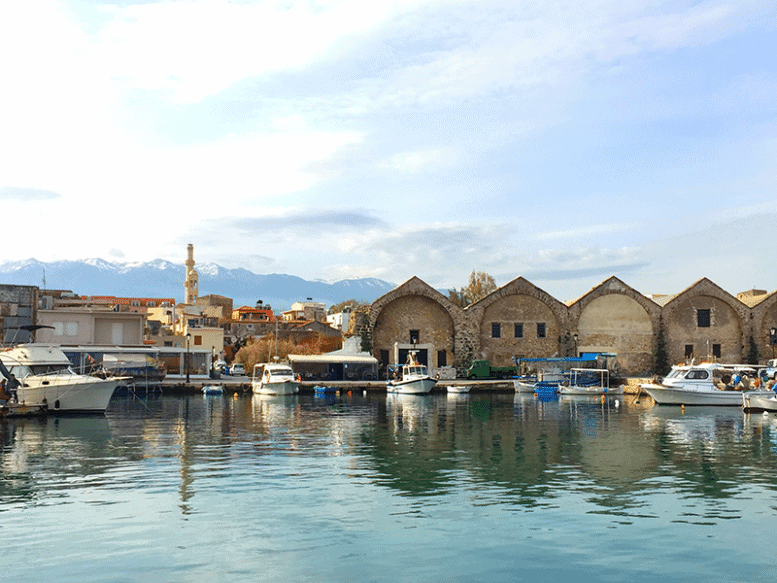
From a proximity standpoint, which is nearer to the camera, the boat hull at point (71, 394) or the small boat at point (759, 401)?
the boat hull at point (71, 394)

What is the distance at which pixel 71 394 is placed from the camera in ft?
110

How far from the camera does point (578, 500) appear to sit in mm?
15375

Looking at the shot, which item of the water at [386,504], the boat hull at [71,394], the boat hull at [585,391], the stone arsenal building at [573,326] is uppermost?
the stone arsenal building at [573,326]

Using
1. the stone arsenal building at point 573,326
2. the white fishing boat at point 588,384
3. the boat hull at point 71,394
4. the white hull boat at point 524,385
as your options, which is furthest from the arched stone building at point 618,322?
the boat hull at point 71,394

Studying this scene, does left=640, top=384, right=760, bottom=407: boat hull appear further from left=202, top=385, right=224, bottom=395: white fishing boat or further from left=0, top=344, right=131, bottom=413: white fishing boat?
left=0, top=344, right=131, bottom=413: white fishing boat

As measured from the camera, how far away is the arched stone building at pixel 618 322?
200ft

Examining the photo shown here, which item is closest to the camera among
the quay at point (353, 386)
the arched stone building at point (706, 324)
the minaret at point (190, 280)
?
the quay at point (353, 386)

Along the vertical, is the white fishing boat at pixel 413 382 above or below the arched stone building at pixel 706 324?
below

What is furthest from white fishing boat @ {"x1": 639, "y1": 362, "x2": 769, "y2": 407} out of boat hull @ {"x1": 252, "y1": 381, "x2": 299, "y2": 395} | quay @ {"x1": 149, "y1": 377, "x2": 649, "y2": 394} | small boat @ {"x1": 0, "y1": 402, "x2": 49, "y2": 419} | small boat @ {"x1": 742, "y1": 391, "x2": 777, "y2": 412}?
small boat @ {"x1": 0, "y1": 402, "x2": 49, "y2": 419}

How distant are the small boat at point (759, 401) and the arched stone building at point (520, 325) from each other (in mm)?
23675

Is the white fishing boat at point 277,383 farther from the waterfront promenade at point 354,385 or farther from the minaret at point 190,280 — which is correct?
the minaret at point 190,280

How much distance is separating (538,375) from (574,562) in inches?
1707

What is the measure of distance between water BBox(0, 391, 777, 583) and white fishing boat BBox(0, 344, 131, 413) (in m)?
3.98

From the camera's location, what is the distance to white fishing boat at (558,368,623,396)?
49750 mm
